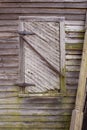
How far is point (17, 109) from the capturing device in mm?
5918

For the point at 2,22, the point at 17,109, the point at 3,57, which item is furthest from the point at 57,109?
the point at 2,22

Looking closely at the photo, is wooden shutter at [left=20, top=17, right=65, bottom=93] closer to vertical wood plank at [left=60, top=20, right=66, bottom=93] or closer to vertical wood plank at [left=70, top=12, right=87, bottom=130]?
vertical wood plank at [left=60, top=20, right=66, bottom=93]

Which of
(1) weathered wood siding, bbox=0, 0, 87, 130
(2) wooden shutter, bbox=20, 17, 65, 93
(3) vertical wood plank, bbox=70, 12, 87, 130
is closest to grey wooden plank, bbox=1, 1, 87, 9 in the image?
(1) weathered wood siding, bbox=0, 0, 87, 130

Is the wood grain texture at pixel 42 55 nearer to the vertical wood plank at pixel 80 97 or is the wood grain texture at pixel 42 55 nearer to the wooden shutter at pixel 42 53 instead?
the wooden shutter at pixel 42 53

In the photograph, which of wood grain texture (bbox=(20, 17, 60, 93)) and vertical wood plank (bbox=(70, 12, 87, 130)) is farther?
wood grain texture (bbox=(20, 17, 60, 93))

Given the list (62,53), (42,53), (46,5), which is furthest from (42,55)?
(46,5)

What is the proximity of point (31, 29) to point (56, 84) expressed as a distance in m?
1.18

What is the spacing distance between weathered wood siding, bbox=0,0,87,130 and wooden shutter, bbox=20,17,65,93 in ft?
0.45

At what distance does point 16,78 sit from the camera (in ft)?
19.3

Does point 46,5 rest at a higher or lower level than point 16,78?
higher

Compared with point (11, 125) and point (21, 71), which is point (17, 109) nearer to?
point (11, 125)

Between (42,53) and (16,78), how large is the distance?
2.28ft

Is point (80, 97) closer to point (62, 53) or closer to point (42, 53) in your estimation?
point (62, 53)

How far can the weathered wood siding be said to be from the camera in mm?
5906
